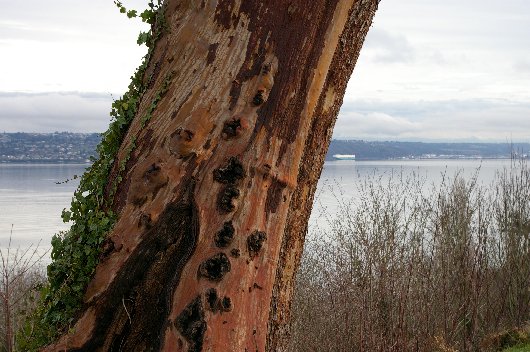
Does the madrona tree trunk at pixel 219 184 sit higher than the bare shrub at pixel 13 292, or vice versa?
the madrona tree trunk at pixel 219 184

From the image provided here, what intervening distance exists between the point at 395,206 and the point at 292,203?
13715 mm

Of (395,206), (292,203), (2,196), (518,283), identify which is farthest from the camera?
(2,196)

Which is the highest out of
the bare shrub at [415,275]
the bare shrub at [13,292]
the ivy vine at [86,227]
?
the ivy vine at [86,227]

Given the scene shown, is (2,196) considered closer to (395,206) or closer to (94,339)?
(395,206)

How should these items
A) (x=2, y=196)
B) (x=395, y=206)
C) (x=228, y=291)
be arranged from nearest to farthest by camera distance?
(x=228, y=291), (x=395, y=206), (x=2, y=196)

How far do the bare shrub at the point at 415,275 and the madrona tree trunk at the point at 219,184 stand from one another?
6393 millimetres

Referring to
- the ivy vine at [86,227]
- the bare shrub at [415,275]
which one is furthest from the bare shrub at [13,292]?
the bare shrub at [415,275]

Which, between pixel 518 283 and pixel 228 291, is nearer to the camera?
pixel 228 291

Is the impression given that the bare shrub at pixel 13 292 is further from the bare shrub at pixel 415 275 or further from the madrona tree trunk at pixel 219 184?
the bare shrub at pixel 415 275

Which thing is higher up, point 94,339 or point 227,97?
point 227,97

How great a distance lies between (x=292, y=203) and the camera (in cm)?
305

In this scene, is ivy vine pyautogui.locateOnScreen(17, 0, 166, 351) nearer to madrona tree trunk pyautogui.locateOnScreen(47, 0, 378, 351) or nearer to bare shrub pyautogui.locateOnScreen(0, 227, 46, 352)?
madrona tree trunk pyautogui.locateOnScreen(47, 0, 378, 351)

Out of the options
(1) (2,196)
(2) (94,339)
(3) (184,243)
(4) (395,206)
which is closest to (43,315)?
(2) (94,339)

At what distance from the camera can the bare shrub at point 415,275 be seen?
11.9 m
